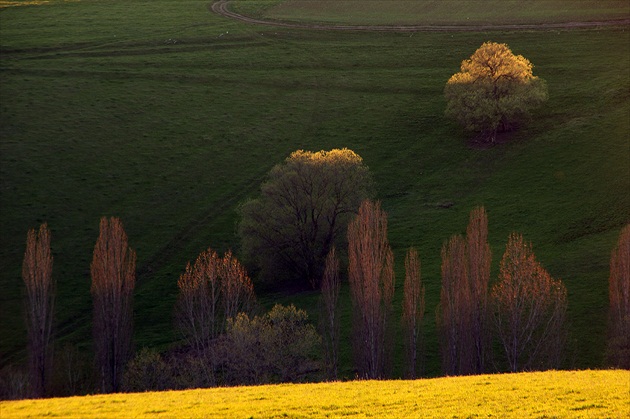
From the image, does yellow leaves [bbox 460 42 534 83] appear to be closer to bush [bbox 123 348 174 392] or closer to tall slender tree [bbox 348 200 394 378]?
tall slender tree [bbox 348 200 394 378]

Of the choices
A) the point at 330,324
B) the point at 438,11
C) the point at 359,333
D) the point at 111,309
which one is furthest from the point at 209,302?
the point at 438,11

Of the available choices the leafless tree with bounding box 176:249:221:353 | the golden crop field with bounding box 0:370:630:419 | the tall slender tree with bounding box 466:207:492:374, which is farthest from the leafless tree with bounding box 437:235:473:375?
the leafless tree with bounding box 176:249:221:353

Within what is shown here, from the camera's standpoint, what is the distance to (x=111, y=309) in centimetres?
7425

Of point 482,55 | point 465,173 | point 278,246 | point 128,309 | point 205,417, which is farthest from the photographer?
point 482,55

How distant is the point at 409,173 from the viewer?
124 meters

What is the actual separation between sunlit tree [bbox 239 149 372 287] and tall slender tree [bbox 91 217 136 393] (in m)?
24.2

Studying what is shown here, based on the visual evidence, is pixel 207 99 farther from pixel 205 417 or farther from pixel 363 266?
pixel 205 417

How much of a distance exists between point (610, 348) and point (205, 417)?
4106 cm

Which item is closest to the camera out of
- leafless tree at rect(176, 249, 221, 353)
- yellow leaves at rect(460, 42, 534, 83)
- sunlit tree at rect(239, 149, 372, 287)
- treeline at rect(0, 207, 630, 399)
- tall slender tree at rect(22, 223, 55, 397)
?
treeline at rect(0, 207, 630, 399)

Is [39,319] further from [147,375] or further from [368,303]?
[368,303]

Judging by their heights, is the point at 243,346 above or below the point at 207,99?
below

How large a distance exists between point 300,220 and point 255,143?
125 feet

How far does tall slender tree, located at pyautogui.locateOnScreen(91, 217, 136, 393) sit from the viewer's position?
240 ft

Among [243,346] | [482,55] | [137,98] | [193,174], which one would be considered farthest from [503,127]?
[243,346]
